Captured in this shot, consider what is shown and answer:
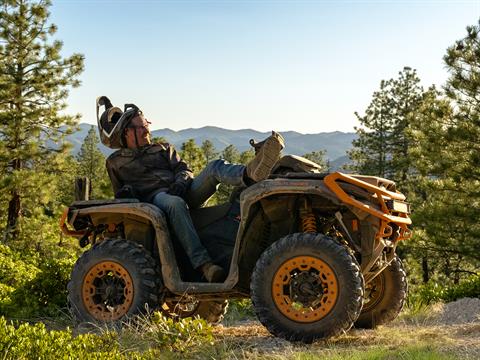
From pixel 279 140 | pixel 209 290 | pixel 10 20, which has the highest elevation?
pixel 10 20

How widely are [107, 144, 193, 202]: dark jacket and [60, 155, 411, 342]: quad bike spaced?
1.34 ft

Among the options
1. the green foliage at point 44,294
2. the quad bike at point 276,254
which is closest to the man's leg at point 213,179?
the quad bike at point 276,254

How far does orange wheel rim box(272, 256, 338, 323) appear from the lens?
190 inches

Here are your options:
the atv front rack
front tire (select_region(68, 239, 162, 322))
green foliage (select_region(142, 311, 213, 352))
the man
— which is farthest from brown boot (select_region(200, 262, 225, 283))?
the atv front rack

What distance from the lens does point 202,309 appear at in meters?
6.72

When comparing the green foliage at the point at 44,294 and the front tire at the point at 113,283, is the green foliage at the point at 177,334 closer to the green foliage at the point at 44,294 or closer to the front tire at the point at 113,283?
the front tire at the point at 113,283

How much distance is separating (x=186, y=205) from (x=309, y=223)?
1227 millimetres

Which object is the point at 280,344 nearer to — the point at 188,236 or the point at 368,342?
the point at 368,342

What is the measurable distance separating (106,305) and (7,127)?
14.9 meters

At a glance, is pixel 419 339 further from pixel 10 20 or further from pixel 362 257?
pixel 10 20

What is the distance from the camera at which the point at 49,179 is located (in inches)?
749

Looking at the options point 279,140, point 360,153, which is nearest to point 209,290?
point 279,140

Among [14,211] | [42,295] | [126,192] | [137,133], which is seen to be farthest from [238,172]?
[14,211]

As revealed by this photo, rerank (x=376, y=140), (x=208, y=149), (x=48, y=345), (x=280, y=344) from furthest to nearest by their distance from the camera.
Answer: (x=208, y=149), (x=376, y=140), (x=280, y=344), (x=48, y=345)
